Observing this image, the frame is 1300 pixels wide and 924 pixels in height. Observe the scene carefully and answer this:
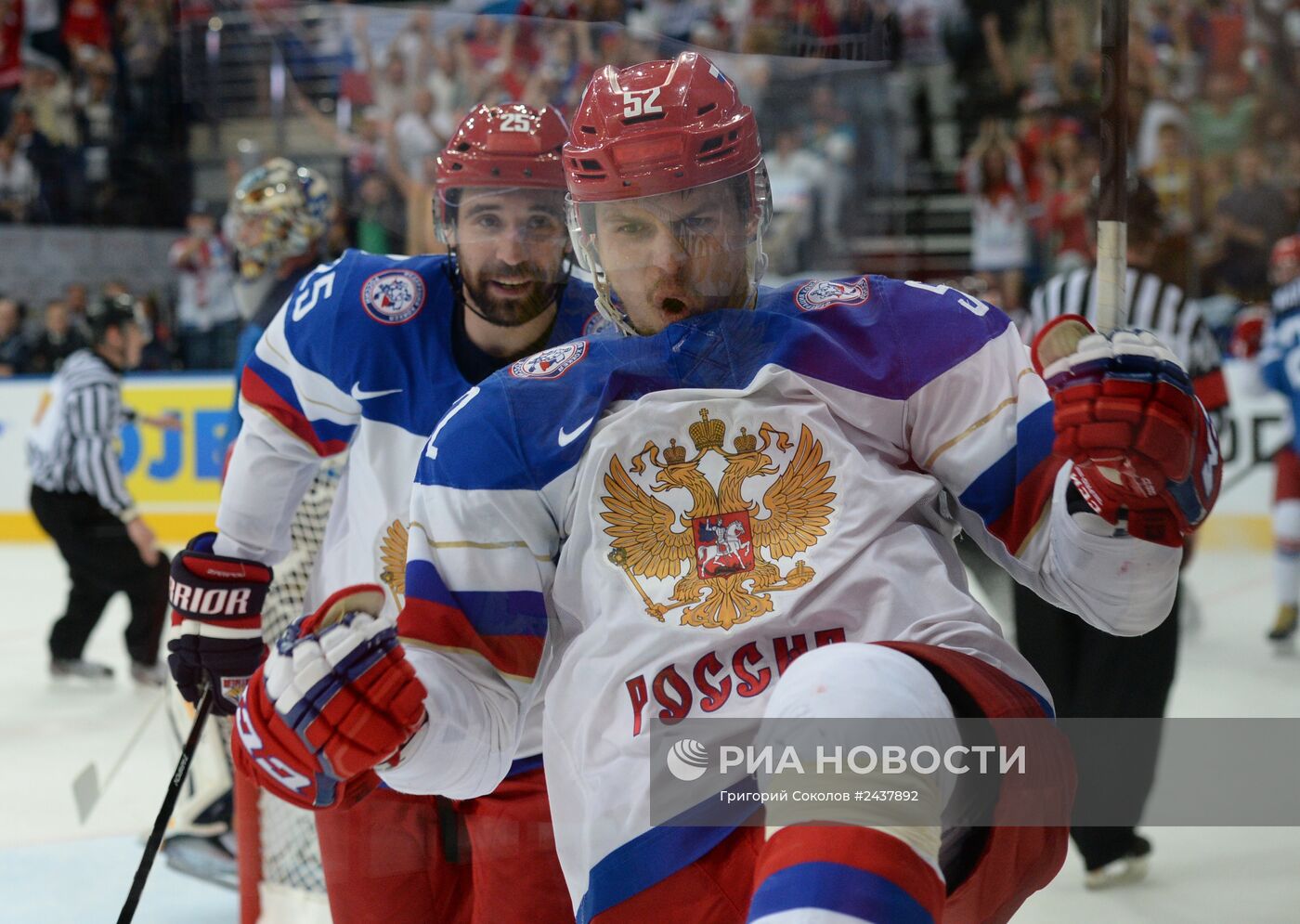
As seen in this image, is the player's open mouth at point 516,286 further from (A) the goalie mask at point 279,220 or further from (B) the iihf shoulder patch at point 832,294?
(A) the goalie mask at point 279,220

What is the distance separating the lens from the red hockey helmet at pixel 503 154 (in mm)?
1561

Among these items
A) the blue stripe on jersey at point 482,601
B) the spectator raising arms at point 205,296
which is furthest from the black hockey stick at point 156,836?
the spectator raising arms at point 205,296

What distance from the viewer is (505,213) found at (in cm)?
155

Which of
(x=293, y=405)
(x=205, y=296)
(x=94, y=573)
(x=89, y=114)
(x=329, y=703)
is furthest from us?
(x=89, y=114)

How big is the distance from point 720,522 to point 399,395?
2.02 ft

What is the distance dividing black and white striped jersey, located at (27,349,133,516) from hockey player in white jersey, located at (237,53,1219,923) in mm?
2530

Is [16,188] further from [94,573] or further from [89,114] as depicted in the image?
[94,573]

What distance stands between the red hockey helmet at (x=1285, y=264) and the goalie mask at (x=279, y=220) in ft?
10.1

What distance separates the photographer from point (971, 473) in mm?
1107

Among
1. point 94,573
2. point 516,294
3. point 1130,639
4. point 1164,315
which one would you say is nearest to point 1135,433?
point 516,294

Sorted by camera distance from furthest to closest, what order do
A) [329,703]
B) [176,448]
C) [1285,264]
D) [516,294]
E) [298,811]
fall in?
[1285,264] → [176,448] → [298,811] → [516,294] → [329,703]

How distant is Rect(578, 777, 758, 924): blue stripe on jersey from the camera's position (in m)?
1.02

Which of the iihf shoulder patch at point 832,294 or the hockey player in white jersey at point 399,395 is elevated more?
the iihf shoulder patch at point 832,294

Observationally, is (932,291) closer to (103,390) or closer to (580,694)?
(580,694)
